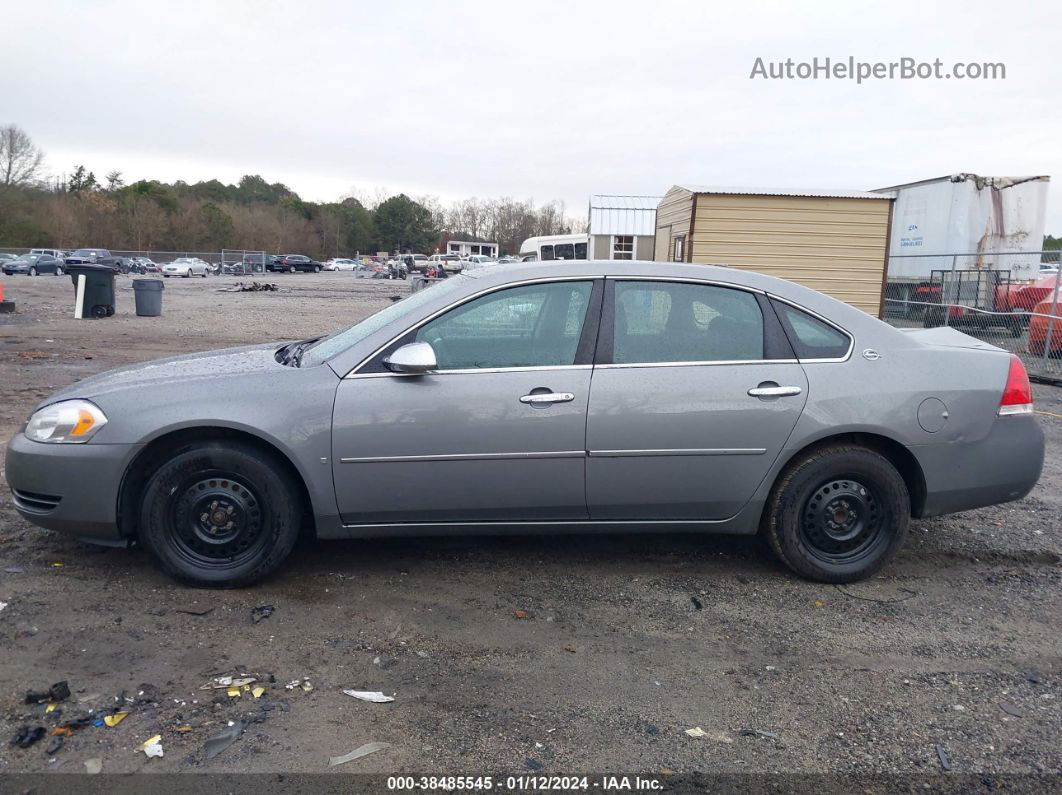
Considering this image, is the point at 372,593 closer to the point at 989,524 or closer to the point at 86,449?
the point at 86,449

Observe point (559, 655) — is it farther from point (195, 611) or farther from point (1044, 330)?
point (1044, 330)

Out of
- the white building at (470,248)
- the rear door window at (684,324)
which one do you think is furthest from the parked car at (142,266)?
the rear door window at (684,324)

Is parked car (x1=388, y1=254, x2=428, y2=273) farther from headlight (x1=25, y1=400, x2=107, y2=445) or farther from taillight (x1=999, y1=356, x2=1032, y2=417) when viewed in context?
taillight (x1=999, y1=356, x2=1032, y2=417)

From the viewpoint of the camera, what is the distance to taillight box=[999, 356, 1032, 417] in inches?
186

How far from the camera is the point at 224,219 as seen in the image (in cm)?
8606

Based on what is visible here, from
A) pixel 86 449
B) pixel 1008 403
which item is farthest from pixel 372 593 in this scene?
pixel 1008 403

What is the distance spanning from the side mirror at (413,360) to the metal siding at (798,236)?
38.6 feet

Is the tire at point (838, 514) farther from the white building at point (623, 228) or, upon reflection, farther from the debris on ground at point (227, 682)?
the white building at point (623, 228)

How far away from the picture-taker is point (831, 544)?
4688 millimetres

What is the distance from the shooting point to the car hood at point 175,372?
4.48m

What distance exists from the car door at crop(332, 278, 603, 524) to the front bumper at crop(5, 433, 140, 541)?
105cm

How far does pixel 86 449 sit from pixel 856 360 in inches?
151

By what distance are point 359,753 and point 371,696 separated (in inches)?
15.2

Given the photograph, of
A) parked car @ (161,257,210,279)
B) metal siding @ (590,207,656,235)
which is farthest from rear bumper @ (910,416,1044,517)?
parked car @ (161,257,210,279)
